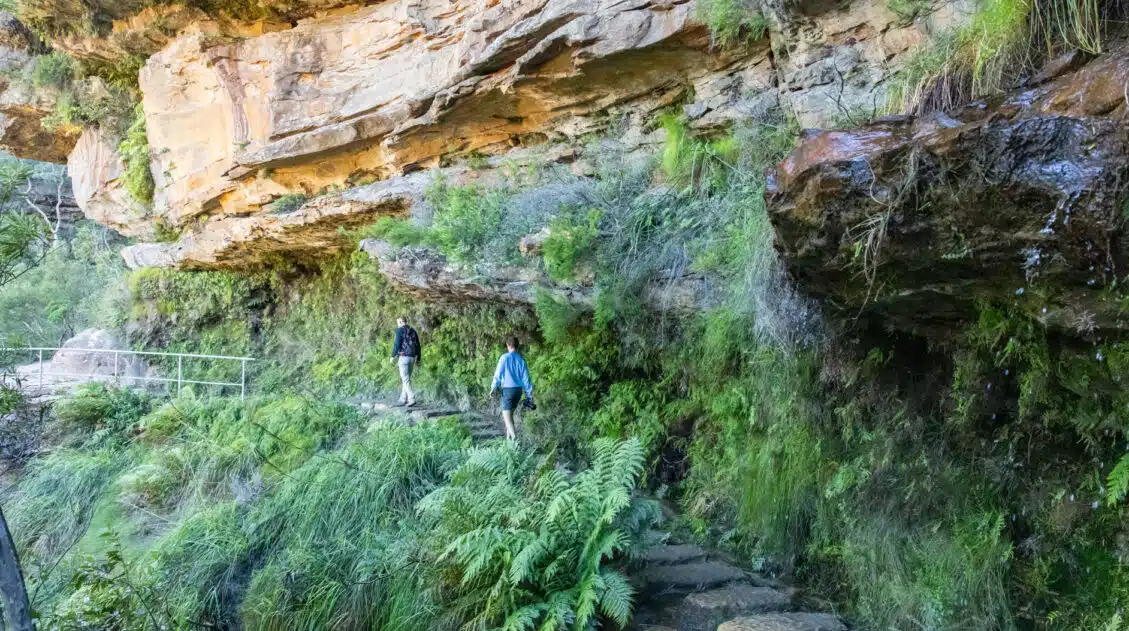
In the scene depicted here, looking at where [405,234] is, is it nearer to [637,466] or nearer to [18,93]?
[637,466]

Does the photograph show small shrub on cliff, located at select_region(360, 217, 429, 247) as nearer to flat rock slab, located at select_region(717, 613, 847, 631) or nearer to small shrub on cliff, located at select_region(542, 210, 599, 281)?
small shrub on cliff, located at select_region(542, 210, 599, 281)

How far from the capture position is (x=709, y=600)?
17.4 ft

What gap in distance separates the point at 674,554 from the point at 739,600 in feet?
2.98

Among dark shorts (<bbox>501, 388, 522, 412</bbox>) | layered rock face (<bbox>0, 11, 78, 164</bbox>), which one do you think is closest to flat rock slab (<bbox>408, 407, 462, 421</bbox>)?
dark shorts (<bbox>501, 388, 522, 412</bbox>)

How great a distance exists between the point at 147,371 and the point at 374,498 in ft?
41.9

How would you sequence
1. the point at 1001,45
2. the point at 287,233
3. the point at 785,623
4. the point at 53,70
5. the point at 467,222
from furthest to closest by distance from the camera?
the point at 53,70 < the point at 287,233 < the point at 467,222 < the point at 785,623 < the point at 1001,45

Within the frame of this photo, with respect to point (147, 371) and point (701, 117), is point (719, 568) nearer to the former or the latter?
point (701, 117)

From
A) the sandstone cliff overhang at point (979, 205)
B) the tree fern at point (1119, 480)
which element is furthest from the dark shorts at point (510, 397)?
the tree fern at point (1119, 480)

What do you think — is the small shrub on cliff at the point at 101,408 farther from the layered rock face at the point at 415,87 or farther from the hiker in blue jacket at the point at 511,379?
the hiker in blue jacket at the point at 511,379

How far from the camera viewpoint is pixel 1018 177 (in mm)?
3629

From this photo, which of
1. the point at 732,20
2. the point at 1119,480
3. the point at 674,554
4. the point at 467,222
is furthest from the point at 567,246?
the point at 1119,480

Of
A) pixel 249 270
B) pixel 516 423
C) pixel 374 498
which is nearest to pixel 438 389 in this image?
pixel 516 423

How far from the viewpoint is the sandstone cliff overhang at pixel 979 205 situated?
3.43m

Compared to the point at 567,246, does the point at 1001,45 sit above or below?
above
